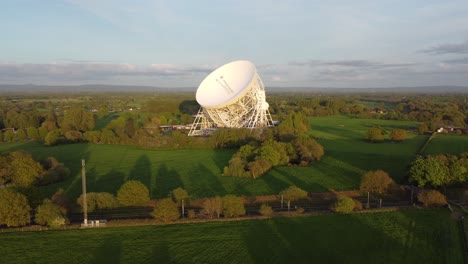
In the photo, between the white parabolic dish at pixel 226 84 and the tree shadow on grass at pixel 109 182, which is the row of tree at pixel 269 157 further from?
the white parabolic dish at pixel 226 84

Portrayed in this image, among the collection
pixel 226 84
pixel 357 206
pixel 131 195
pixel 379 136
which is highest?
pixel 226 84

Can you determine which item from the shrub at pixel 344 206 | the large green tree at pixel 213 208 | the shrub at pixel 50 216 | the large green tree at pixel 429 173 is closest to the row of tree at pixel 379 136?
the large green tree at pixel 429 173

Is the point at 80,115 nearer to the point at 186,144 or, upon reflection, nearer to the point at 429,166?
the point at 186,144

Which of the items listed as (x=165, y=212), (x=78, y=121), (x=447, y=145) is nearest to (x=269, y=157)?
(x=165, y=212)

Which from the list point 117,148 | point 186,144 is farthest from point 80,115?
point 186,144

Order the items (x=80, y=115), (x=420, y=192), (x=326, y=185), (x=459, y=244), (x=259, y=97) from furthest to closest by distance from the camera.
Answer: (x=80, y=115)
(x=259, y=97)
(x=326, y=185)
(x=420, y=192)
(x=459, y=244)

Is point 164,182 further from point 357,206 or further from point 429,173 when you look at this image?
point 429,173
